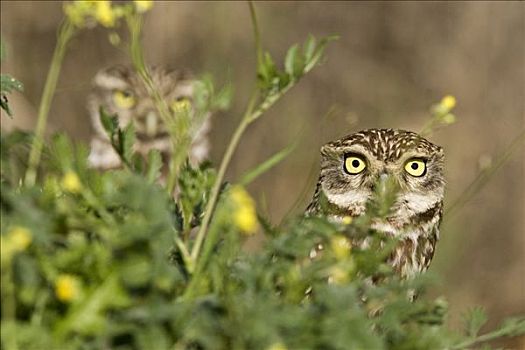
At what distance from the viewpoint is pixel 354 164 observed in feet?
16.8

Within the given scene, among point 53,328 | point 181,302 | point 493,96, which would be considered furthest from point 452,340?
point 493,96

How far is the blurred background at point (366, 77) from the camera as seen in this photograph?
360 inches

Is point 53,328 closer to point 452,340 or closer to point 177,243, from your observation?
point 177,243

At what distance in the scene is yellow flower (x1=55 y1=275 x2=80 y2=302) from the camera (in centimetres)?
249

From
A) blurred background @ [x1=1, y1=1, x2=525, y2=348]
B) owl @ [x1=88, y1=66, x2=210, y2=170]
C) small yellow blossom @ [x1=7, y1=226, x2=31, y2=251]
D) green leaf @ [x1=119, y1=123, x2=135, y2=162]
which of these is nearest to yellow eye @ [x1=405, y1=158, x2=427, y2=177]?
green leaf @ [x1=119, y1=123, x2=135, y2=162]

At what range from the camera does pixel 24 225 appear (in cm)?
247

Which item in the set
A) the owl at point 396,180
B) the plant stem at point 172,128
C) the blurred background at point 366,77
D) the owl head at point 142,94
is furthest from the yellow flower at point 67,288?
the blurred background at point 366,77

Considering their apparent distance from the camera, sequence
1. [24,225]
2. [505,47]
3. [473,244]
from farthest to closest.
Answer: [505,47]
[473,244]
[24,225]

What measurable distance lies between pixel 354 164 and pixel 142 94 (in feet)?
11.2

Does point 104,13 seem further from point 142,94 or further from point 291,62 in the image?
point 142,94

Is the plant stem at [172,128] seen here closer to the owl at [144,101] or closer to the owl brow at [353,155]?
the owl brow at [353,155]

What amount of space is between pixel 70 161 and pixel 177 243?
264 mm

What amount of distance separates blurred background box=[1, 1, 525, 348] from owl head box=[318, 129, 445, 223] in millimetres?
3480

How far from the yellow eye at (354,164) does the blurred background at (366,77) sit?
3573 millimetres
